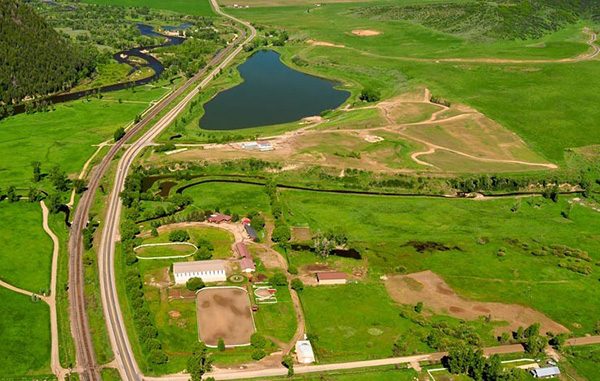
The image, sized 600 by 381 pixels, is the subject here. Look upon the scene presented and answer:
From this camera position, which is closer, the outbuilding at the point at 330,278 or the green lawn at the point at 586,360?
the green lawn at the point at 586,360

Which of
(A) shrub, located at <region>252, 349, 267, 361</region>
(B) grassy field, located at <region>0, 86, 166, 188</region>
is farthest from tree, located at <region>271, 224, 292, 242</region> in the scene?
(B) grassy field, located at <region>0, 86, 166, 188</region>

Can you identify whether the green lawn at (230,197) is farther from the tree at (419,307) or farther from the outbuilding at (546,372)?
the outbuilding at (546,372)

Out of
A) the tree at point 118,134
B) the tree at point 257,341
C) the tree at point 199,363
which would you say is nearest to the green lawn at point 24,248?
the tree at point 199,363

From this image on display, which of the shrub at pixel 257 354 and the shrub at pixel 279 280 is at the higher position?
the shrub at pixel 279 280

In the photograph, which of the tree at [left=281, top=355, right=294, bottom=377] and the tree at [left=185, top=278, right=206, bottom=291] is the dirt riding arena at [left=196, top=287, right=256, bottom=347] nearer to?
the tree at [left=185, top=278, right=206, bottom=291]

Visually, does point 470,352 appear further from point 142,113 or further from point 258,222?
point 142,113

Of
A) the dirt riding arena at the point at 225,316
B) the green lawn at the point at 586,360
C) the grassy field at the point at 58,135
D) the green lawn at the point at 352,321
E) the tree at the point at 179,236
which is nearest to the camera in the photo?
the green lawn at the point at 586,360
